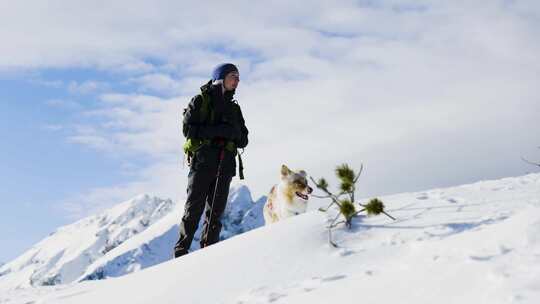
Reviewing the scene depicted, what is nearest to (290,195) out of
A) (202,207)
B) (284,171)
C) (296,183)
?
(296,183)

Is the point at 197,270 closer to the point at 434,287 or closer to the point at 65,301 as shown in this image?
the point at 65,301

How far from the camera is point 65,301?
6.18m

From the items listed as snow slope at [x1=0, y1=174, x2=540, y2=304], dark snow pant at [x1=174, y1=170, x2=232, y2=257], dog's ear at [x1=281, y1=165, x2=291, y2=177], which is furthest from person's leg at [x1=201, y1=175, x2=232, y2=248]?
dog's ear at [x1=281, y1=165, x2=291, y2=177]

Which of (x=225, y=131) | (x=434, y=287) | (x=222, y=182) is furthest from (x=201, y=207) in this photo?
(x=434, y=287)

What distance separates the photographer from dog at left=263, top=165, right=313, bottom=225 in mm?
10570

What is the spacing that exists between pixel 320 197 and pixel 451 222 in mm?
1352

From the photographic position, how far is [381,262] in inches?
187

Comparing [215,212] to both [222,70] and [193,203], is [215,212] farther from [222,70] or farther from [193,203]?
[222,70]

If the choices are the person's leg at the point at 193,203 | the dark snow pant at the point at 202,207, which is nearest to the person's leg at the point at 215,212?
the dark snow pant at the point at 202,207

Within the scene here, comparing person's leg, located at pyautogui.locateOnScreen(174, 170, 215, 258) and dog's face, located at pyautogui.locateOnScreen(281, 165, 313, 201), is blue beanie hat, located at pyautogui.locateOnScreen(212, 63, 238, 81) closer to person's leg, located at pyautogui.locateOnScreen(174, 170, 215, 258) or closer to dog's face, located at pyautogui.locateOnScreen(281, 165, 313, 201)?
person's leg, located at pyautogui.locateOnScreen(174, 170, 215, 258)

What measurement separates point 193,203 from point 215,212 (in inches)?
13.7

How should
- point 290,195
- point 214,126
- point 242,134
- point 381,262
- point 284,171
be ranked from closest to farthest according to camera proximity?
point 381,262 < point 214,126 < point 242,134 < point 290,195 < point 284,171

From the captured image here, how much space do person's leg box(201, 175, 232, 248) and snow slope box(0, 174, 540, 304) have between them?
1822 millimetres

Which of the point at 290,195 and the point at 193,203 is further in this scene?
the point at 290,195
